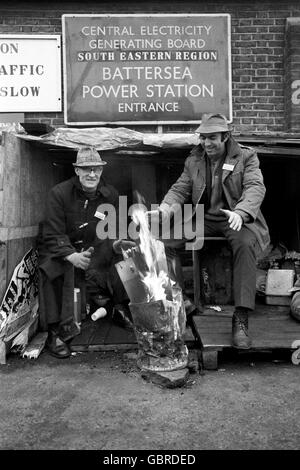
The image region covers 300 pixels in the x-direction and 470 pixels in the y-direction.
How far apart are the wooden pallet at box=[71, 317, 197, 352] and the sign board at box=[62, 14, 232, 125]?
10.3ft

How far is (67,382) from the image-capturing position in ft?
11.4

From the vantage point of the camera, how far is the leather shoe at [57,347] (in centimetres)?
401

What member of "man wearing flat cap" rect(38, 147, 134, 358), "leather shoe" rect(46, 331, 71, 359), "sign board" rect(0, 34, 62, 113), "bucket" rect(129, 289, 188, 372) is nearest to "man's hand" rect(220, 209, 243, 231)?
"bucket" rect(129, 289, 188, 372)

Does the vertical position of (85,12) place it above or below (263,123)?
above

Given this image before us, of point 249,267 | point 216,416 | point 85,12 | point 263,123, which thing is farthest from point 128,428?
point 85,12

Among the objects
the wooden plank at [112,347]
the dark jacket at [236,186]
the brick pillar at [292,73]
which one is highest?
the brick pillar at [292,73]

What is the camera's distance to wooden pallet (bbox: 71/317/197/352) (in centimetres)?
409

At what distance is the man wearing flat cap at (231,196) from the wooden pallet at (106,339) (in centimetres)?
73

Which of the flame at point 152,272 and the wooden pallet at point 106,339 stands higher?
the flame at point 152,272

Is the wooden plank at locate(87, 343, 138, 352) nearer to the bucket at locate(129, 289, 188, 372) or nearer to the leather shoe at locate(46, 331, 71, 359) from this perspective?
the leather shoe at locate(46, 331, 71, 359)

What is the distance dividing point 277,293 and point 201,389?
2.11 meters

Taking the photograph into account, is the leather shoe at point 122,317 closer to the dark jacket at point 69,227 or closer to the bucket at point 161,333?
the dark jacket at point 69,227

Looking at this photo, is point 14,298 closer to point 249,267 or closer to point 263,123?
point 249,267

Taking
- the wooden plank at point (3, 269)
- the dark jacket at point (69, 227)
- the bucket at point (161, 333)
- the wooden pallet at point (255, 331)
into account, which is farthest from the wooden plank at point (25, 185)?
the wooden pallet at point (255, 331)
